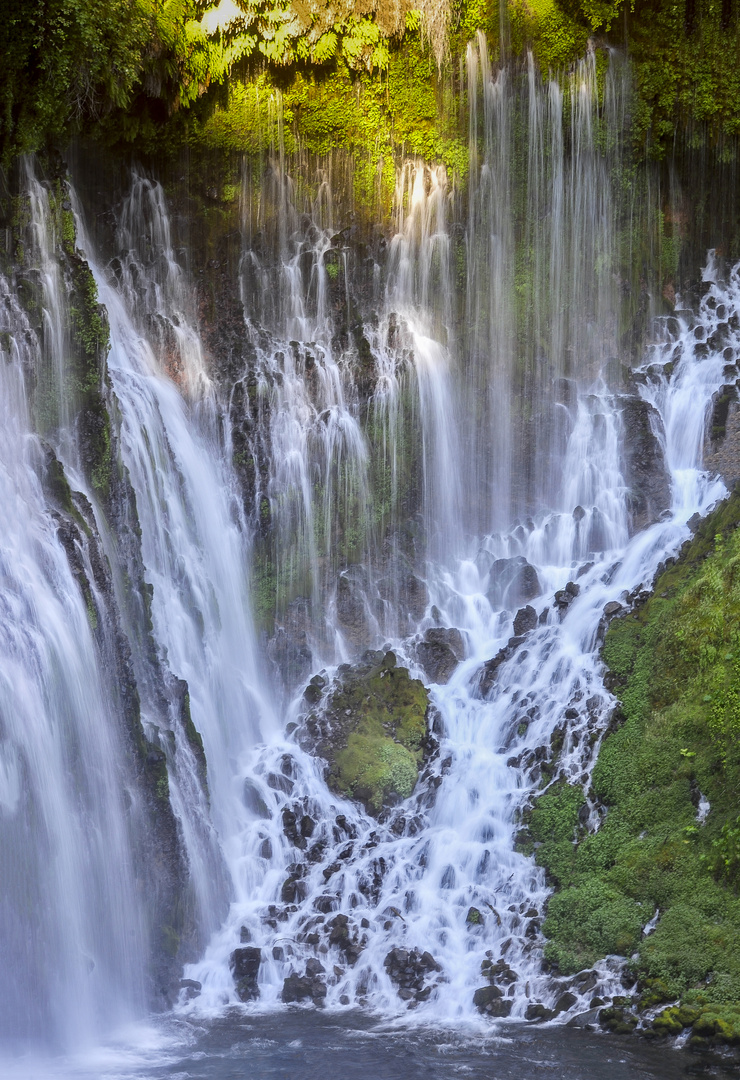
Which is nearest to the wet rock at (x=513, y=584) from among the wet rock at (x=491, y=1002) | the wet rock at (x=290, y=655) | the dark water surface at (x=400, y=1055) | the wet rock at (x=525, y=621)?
the wet rock at (x=525, y=621)

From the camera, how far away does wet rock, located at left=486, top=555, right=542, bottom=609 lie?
66.1 feet

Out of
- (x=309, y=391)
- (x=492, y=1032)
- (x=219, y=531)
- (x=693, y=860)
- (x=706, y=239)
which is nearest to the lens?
(x=492, y=1032)

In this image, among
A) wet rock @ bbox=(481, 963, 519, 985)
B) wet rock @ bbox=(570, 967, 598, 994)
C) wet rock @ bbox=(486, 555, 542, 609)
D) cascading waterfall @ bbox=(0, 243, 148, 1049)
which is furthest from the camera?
wet rock @ bbox=(486, 555, 542, 609)

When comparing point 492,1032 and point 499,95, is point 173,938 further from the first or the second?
point 499,95

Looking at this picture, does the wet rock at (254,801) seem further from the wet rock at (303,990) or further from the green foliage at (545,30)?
the green foliage at (545,30)

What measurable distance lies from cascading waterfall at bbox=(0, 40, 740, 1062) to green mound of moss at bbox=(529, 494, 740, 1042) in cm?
46

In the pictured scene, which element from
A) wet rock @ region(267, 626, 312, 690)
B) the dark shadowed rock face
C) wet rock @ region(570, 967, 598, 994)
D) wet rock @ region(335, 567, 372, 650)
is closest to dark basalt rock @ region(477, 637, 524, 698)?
wet rock @ region(335, 567, 372, 650)

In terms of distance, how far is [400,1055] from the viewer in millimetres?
11969

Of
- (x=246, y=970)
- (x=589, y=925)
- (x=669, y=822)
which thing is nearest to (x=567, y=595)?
(x=669, y=822)

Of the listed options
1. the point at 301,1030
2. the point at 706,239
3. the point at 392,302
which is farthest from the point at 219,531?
the point at 706,239

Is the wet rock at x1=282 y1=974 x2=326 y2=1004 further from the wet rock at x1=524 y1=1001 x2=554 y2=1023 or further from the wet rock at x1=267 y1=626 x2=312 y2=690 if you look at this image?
the wet rock at x1=267 y1=626 x2=312 y2=690

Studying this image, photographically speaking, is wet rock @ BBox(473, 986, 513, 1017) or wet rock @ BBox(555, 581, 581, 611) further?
wet rock @ BBox(555, 581, 581, 611)

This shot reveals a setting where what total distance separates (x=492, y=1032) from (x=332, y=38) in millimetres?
19358

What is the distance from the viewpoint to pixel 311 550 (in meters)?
20.7
